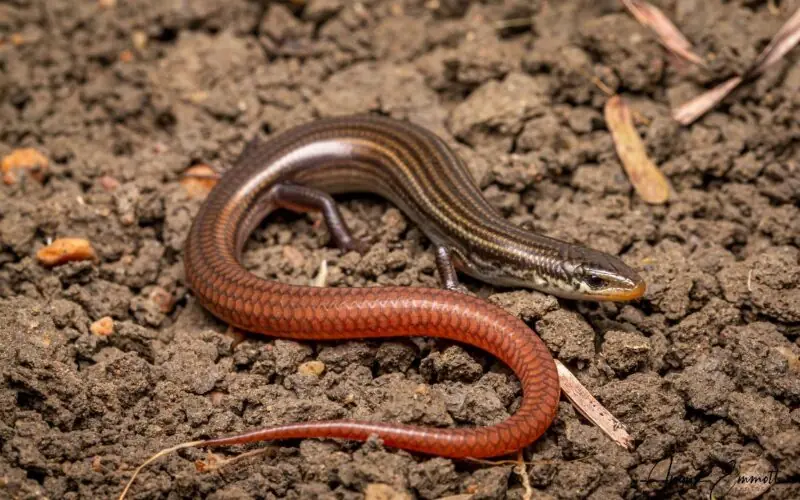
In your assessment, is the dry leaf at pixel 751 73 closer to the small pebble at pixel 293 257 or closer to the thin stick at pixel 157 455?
the small pebble at pixel 293 257

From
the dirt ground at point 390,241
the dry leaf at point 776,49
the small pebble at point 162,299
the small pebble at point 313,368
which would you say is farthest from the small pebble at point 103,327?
the dry leaf at point 776,49

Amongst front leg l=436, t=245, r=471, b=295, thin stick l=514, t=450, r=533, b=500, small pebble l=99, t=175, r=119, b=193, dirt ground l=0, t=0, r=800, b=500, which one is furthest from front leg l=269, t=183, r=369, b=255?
thin stick l=514, t=450, r=533, b=500

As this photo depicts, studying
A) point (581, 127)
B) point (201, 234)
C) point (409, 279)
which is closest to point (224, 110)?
point (201, 234)

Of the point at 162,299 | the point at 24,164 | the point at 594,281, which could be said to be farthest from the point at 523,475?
the point at 24,164

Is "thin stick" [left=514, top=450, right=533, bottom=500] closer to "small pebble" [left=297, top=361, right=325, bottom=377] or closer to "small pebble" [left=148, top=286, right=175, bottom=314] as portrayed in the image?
"small pebble" [left=297, top=361, right=325, bottom=377]

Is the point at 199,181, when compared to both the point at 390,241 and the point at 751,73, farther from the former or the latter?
the point at 751,73

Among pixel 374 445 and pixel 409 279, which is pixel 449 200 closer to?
pixel 409 279
